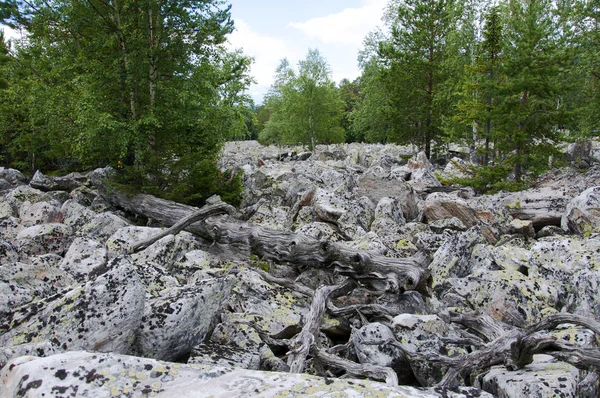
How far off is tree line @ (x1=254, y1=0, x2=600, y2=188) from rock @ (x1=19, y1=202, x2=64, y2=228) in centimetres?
1311

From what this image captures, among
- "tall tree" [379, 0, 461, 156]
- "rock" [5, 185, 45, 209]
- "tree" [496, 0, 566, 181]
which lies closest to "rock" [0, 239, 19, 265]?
"rock" [5, 185, 45, 209]

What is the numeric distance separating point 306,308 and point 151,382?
10.4 feet

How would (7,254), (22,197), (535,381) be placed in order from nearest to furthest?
(535,381) < (7,254) < (22,197)

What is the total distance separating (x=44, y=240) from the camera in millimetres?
8227

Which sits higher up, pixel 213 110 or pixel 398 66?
pixel 398 66

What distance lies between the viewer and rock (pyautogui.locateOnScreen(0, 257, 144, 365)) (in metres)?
3.87

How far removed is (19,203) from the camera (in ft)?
39.3

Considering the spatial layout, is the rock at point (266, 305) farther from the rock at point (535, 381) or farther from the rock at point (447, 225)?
the rock at point (447, 225)

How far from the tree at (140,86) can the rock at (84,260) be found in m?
4.61

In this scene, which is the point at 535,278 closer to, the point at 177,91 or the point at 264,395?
the point at 264,395

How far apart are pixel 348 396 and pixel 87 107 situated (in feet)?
37.8

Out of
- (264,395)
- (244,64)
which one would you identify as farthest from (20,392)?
(244,64)

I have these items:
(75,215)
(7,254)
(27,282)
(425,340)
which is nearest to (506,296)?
(425,340)

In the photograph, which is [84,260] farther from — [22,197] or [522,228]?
[522,228]
